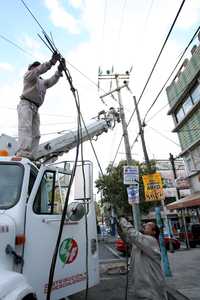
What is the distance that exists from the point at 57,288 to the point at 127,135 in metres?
11.2

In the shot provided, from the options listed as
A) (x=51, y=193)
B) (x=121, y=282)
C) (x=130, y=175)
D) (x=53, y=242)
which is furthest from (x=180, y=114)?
(x=53, y=242)

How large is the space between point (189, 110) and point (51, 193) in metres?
16.2

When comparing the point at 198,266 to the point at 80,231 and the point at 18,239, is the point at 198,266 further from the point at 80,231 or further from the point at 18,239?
the point at 18,239

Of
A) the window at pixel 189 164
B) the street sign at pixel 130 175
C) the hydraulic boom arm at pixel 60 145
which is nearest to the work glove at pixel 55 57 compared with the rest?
the hydraulic boom arm at pixel 60 145

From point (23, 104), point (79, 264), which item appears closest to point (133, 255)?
point (79, 264)

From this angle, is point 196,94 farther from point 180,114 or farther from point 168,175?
point 168,175

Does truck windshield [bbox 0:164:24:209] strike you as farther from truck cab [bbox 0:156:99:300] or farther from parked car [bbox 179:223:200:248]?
parked car [bbox 179:223:200:248]

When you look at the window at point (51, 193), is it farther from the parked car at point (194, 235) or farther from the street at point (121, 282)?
the parked car at point (194, 235)

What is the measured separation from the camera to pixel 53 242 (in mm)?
3836

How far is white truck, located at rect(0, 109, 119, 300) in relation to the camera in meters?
3.09

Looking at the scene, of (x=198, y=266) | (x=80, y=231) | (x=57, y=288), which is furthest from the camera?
(x=198, y=266)

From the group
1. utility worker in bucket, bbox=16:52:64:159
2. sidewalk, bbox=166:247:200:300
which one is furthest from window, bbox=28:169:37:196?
sidewalk, bbox=166:247:200:300

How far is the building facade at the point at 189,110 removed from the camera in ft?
58.9

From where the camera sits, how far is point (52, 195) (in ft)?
13.8
